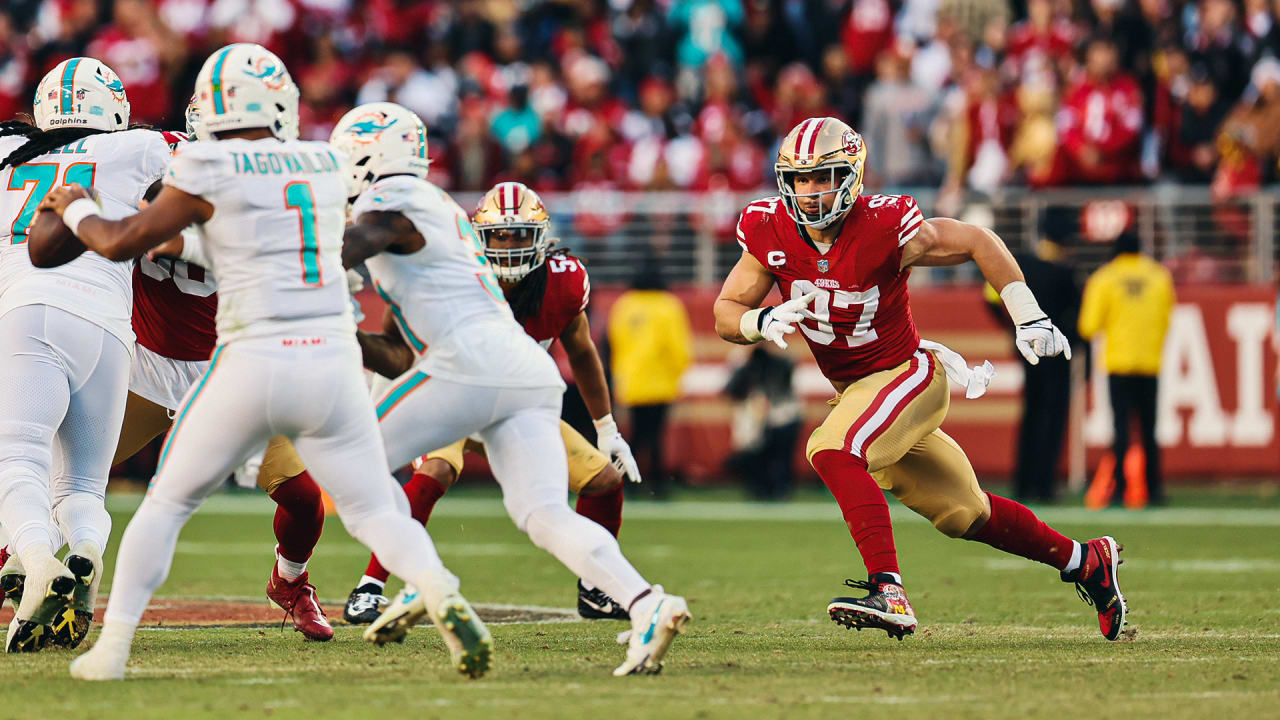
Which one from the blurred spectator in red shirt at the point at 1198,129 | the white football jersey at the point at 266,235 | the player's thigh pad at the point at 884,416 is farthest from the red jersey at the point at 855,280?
the blurred spectator in red shirt at the point at 1198,129

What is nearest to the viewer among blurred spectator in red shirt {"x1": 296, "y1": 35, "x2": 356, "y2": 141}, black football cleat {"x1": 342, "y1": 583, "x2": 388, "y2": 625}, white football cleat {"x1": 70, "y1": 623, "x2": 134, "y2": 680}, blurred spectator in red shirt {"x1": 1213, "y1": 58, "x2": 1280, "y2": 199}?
white football cleat {"x1": 70, "y1": 623, "x2": 134, "y2": 680}

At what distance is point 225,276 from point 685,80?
12330mm

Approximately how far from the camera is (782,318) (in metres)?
6.39

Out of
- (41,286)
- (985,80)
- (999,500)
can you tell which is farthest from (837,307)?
(985,80)

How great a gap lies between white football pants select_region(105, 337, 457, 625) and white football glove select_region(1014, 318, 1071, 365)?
8.01 ft

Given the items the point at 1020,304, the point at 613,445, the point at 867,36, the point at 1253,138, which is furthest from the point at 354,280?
the point at 867,36

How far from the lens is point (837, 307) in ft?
22.0

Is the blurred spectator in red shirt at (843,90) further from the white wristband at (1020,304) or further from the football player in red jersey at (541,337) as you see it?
the white wristband at (1020,304)

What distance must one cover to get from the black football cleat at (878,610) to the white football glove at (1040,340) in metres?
1.03

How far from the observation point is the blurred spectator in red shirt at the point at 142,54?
16.7 metres

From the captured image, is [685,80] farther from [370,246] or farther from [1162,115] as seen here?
[370,246]

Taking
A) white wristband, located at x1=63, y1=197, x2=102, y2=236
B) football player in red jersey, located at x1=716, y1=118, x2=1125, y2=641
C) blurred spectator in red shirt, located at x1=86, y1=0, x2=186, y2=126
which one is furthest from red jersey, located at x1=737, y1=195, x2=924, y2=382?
blurred spectator in red shirt, located at x1=86, y1=0, x2=186, y2=126

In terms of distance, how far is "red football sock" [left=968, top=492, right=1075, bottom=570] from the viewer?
6723 mm

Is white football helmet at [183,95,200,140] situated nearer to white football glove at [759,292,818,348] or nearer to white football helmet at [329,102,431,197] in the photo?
white football helmet at [329,102,431,197]
